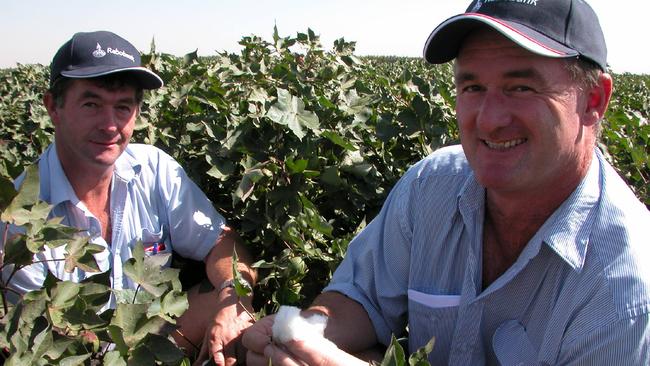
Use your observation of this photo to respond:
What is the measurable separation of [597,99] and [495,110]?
27 cm

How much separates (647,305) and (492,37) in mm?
697

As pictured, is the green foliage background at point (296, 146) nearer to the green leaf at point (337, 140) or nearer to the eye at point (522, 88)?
the green leaf at point (337, 140)

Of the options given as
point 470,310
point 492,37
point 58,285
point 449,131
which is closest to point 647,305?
point 470,310

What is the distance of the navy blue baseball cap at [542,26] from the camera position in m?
1.47

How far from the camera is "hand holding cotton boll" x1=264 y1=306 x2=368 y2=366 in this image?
5.32 ft

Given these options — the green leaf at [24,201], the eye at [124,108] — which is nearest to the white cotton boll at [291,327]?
the green leaf at [24,201]

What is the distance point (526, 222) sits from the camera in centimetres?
172

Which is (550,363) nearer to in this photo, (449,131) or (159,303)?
(159,303)

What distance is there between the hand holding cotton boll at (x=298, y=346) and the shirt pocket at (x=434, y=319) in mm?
268

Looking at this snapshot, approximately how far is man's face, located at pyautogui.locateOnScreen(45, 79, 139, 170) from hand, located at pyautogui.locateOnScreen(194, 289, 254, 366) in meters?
0.73

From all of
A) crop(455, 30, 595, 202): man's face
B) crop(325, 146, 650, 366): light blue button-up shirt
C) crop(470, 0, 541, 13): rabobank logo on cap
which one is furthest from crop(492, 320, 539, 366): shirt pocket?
crop(470, 0, 541, 13): rabobank logo on cap

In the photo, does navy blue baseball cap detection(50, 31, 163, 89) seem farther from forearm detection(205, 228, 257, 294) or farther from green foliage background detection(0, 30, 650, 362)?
forearm detection(205, 228, 257, 294)

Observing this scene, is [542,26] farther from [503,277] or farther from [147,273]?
[147,273]

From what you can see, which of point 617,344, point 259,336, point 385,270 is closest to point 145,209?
point 259,336
